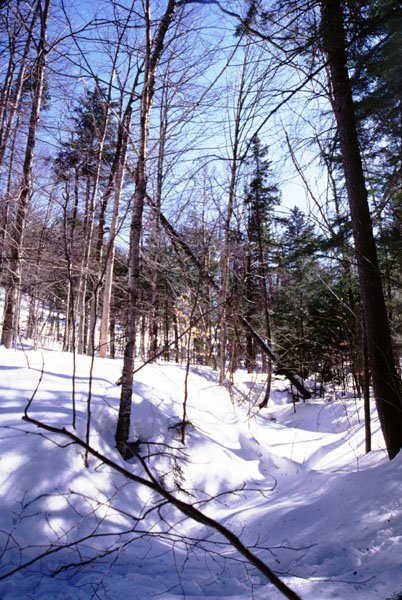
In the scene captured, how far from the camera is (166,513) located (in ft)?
11.8

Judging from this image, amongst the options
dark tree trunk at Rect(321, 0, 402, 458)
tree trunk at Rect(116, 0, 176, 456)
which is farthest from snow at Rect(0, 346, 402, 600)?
dark tree trunk at Rect(321, 0, 402, 458)

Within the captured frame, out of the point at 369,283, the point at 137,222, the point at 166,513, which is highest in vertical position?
the point at 137,222

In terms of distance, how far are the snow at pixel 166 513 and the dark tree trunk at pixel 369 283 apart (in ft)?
2.02

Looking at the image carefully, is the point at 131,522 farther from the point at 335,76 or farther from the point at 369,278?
the point at 335,76

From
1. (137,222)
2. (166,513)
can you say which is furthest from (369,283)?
(166,513)

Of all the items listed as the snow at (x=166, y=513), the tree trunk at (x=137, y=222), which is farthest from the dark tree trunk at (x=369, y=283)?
the tree trunk at (x=137, y=222)

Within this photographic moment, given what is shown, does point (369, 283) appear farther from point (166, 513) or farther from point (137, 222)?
point (166, 513)

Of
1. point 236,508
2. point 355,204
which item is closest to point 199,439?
point 236,508

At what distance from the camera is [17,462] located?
3.06 meters

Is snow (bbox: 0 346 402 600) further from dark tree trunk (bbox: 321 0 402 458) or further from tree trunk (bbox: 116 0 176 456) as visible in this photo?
dark tree trunk (bbox: 321 0 402 458)

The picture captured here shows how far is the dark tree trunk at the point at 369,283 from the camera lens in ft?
12.6

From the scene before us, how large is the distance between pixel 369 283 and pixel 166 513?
3.46 meters

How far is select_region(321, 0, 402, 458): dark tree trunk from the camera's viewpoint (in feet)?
12.6

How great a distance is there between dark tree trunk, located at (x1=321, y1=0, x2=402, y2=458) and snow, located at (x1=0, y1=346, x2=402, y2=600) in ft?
2.02
